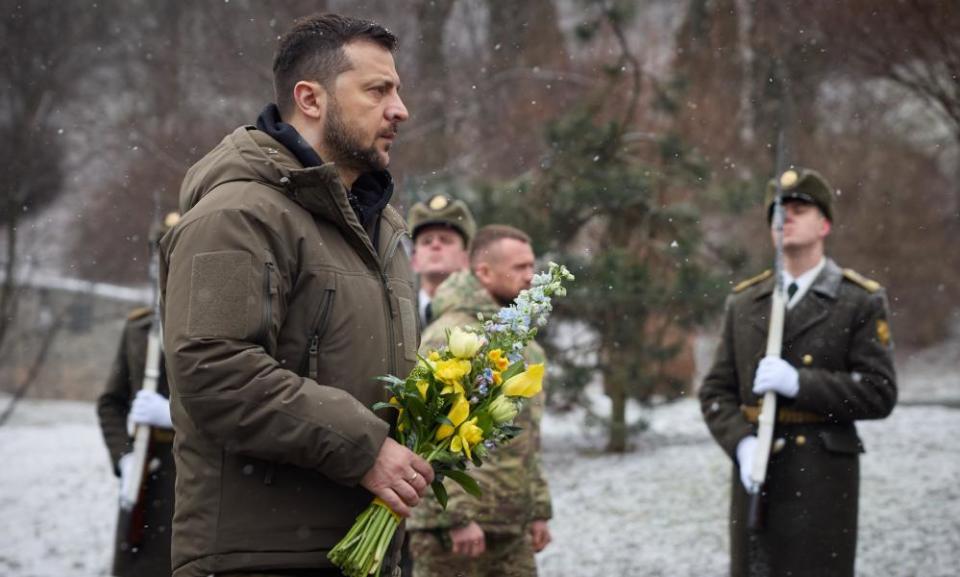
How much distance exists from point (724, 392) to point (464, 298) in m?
1.37

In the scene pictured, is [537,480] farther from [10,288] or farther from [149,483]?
[10,288]

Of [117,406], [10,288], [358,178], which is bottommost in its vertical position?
[117,406]

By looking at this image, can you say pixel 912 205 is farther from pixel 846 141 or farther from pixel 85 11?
pixel 85 11

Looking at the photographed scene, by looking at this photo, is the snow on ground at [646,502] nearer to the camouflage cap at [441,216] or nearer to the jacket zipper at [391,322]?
the camouflage cap at [441,216]

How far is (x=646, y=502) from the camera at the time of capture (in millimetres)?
9836

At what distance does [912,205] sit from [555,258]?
10176 mm

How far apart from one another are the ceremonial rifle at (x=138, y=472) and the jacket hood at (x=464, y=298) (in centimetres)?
131

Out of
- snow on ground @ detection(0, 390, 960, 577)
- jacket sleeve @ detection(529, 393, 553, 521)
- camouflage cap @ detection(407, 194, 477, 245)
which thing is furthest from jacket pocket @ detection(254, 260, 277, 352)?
snow on ground @ detection(0, 390, 960, 577)

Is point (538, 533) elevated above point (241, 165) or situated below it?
below

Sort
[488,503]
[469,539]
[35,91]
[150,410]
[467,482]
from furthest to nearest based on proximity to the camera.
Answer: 1. [35,91]
2. [150,410]
3. [488,503]
4. [469,539]
5. [467,482]

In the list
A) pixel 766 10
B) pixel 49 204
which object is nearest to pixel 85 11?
pixel 49 204

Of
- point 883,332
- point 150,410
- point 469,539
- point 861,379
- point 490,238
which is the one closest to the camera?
point 469,539

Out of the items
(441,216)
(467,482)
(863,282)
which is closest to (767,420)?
(863,282)

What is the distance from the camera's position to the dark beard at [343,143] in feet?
9.41
